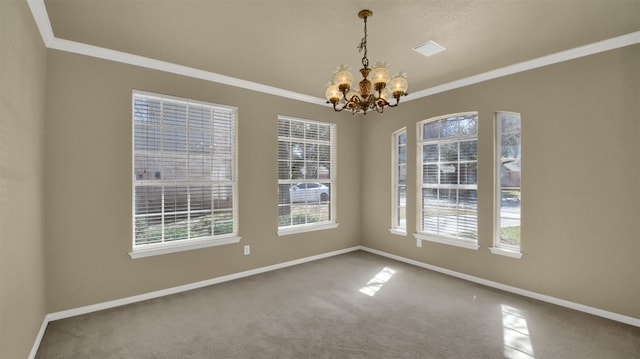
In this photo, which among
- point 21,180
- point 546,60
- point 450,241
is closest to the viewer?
point 21,180

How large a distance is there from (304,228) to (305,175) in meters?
0.88

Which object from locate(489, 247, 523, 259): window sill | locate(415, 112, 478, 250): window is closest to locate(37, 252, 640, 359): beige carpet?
locate(489, 247, 523, 259): window sill

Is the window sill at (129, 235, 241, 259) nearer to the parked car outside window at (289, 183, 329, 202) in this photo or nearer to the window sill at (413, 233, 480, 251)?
the parked car outside window at (289, 183, 329, 202)

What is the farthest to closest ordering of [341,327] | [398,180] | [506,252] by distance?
[398,180], [506,252], [341,327]

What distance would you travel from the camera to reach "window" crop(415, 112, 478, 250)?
13.5 feet

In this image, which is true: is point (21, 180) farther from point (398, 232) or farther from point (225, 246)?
point (398, 232)

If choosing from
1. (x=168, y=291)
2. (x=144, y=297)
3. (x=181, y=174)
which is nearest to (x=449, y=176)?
(x=181, y=174)

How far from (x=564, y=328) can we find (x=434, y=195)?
2.18 m

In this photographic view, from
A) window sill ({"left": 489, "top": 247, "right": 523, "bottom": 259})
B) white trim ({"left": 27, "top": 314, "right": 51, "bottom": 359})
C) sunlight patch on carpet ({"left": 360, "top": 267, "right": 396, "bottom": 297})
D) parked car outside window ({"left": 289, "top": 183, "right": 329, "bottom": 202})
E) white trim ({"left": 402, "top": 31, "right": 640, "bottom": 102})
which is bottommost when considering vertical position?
sunlight patch on carpet ({"left": 360, "top": 267, "right": 396, "bottom": 297})

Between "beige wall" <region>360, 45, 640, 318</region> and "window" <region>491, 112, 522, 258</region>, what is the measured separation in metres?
0.11

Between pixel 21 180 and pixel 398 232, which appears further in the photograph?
pixel 398 232

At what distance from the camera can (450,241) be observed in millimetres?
4238

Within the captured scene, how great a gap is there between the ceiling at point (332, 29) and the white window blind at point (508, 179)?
2.45 feet

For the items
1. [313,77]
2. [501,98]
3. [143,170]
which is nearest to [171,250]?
[143,170]
